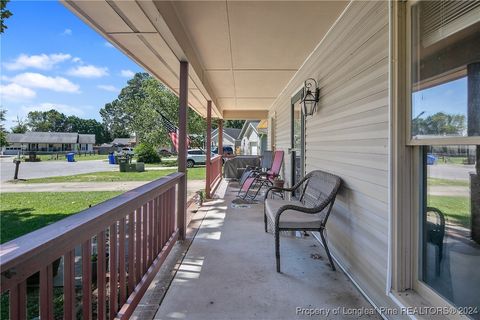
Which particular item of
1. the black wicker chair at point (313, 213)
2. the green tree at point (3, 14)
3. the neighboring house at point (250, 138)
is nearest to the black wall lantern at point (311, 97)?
the black wicker chair at point (313, 213)

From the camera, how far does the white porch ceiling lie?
2357 millimetres

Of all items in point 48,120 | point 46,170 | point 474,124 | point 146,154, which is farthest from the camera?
point 48,120

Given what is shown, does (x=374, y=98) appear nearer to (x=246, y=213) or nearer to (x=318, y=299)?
(x=318, y=299)

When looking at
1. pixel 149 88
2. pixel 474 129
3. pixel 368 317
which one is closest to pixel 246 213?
pixel 368 317

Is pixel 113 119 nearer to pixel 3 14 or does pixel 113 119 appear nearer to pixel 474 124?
pixel 3 14

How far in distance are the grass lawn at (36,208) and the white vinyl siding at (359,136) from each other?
4486 millimetres

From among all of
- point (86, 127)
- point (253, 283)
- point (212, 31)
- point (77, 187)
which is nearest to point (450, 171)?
point (253, 283)

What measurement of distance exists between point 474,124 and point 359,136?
3.47ft

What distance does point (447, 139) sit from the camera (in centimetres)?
149

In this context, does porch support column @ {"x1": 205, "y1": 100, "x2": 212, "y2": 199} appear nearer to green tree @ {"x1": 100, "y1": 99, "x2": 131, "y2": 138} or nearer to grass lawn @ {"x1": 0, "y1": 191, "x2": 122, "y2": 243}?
grass lawn @ {"x1": 0, "y1": 191, "x2": 122, "y2": 243}

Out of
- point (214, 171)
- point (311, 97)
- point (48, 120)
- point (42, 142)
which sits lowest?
point (214, 171)

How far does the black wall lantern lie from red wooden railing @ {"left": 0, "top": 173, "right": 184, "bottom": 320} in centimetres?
202

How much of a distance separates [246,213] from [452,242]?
3.66 meters

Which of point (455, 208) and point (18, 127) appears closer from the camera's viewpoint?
point (455, 208)
